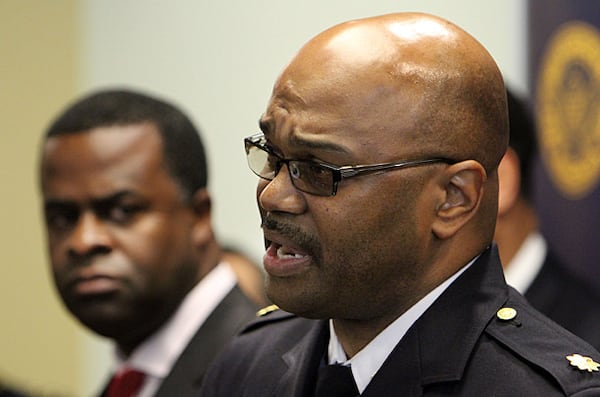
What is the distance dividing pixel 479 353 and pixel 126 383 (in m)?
1.17

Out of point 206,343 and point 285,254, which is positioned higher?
point 285,254

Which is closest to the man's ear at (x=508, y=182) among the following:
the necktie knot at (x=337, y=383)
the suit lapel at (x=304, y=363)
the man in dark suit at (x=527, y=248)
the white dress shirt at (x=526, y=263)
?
the man in dark suit at (x=527, y=248)

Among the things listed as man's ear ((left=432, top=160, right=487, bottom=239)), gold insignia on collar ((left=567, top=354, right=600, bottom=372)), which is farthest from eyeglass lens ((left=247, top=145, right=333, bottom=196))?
gold insignia on collar ((left=567, top=354, right=600, bottom=372))

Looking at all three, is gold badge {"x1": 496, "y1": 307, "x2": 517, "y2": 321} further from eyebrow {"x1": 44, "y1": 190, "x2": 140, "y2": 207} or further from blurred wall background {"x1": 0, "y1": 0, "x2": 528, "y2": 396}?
blurred wall background {"x1": 0, "y1": 0, "x2": 528, "y2": 396}

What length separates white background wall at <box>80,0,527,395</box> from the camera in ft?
12.9

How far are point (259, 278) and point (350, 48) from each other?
227cm

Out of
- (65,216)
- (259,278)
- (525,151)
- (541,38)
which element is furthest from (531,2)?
(65,216)

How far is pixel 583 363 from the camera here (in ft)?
5.08

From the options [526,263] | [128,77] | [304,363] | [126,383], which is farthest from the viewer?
[128,77]

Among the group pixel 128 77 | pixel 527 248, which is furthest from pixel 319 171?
pixel 128 77

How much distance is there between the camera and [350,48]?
165 cm

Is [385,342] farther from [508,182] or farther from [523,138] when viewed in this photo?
[523,138]

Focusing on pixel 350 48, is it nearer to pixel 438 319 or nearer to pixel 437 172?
pixel 437 172

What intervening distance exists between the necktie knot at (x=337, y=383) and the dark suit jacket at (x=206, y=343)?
75cm
